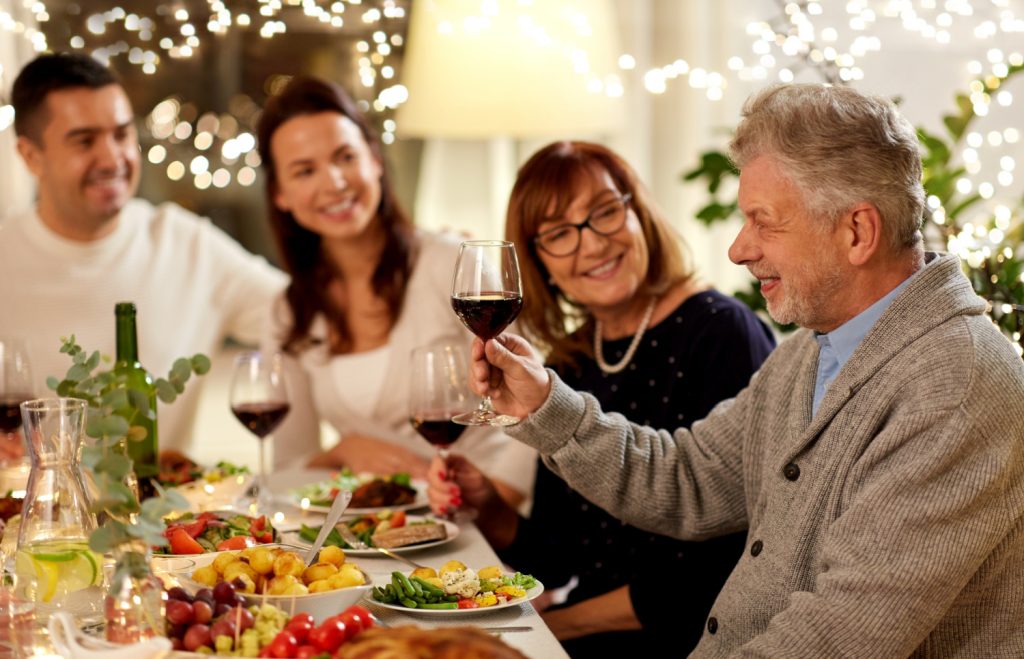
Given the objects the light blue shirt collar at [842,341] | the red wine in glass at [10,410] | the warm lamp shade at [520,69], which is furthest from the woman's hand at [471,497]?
the warm lamp shade at [520,69]

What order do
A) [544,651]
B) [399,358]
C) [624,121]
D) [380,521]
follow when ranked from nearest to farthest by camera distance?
[544,651]
[380,521]
[399,358]
[624,121]

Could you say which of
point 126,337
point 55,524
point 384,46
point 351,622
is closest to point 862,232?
point 351,622

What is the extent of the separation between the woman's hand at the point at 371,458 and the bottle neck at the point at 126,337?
699 millimetres

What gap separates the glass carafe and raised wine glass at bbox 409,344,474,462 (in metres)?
0.64

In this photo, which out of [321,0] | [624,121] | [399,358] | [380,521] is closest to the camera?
[380,521]

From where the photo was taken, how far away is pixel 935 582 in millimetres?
1255

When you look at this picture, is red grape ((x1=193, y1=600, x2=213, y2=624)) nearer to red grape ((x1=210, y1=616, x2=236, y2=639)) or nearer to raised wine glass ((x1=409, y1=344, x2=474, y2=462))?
A: red grape ((x1=210, y1=616, x2=236, y2=639))

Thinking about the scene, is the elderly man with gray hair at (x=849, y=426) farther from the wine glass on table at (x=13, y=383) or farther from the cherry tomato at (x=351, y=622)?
the wine glass on table at (x=13, y=383)

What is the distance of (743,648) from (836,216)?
0.55 meters

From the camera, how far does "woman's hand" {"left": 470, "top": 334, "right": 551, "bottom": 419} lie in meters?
1.64

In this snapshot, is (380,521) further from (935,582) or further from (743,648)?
(935,582)

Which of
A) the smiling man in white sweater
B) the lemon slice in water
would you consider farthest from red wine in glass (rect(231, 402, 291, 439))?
the smiling man in white sweater

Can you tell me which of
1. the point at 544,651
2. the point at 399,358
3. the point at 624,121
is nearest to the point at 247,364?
the point at 399,358

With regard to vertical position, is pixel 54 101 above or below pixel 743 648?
above
